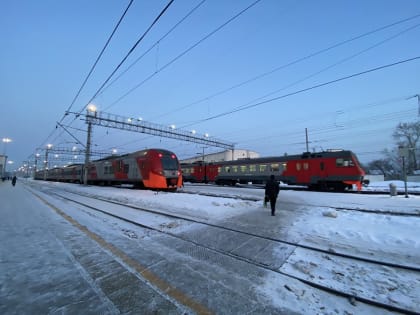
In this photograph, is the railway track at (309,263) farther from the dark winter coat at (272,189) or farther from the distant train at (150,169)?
the distant train at (150,169)

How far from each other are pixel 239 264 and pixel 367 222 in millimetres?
5411

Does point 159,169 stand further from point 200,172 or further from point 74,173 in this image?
point 74,173

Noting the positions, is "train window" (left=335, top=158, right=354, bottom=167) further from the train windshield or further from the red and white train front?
the train windshield

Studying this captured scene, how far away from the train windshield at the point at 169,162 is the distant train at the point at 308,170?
941 centimetres

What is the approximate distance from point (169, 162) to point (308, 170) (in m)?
12.1

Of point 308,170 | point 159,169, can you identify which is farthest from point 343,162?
point 159,169

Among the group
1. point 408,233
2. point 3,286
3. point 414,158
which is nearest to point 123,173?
point 3,286

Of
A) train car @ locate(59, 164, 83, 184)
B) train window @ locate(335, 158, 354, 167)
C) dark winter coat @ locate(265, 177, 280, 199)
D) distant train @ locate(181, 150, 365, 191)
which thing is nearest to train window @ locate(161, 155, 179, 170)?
distant train @ locate(181, 150, 365, 191)

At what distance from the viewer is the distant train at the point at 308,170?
18062mm

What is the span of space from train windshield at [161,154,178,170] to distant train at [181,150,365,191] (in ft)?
30.9

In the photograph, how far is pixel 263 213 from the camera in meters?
8.99

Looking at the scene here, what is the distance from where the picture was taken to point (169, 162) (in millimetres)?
18984

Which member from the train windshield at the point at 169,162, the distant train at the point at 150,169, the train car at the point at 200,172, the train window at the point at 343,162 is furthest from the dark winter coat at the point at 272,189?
the train car at the point at 200,172

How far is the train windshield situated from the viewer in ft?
60.8
